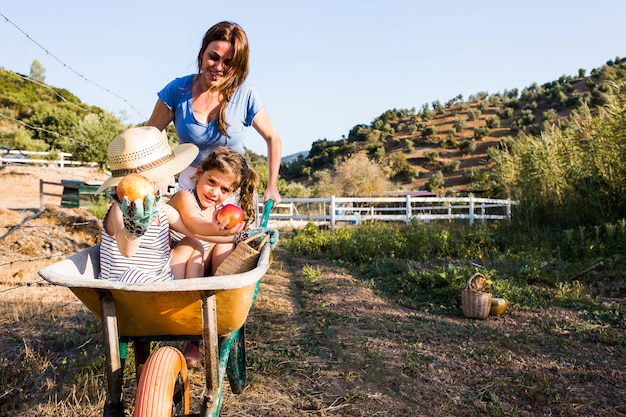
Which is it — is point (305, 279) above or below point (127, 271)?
below

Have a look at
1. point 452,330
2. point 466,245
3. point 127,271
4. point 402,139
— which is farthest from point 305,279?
point 402,139

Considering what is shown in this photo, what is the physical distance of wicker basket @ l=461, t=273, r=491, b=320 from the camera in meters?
4.24

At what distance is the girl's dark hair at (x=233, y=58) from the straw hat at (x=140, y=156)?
0.73 metres

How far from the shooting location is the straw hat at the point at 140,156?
185cm

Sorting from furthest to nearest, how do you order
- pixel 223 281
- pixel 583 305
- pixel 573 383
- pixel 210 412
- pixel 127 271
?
pixel 583 305
pixel 573 383
pixel 127 271
pixel 210 412
pixel 223 281

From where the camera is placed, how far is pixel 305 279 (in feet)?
19.4

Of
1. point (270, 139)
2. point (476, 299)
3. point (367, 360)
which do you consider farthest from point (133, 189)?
point (476, 299)

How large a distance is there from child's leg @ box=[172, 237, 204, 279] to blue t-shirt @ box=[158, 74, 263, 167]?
623 millimetres

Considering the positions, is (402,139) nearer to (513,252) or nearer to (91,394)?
(513,252)

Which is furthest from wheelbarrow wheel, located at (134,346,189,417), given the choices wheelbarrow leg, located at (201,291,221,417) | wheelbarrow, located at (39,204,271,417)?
wheelbarrow leg, located at (201,291,221,417)

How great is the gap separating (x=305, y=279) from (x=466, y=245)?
9.55ft

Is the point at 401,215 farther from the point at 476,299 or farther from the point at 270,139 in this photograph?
the point at 270,139

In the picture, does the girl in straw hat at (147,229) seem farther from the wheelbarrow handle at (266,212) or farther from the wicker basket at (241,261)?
the wheelbarrow handle at (266,212)

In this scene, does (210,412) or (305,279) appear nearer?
(210,412)
